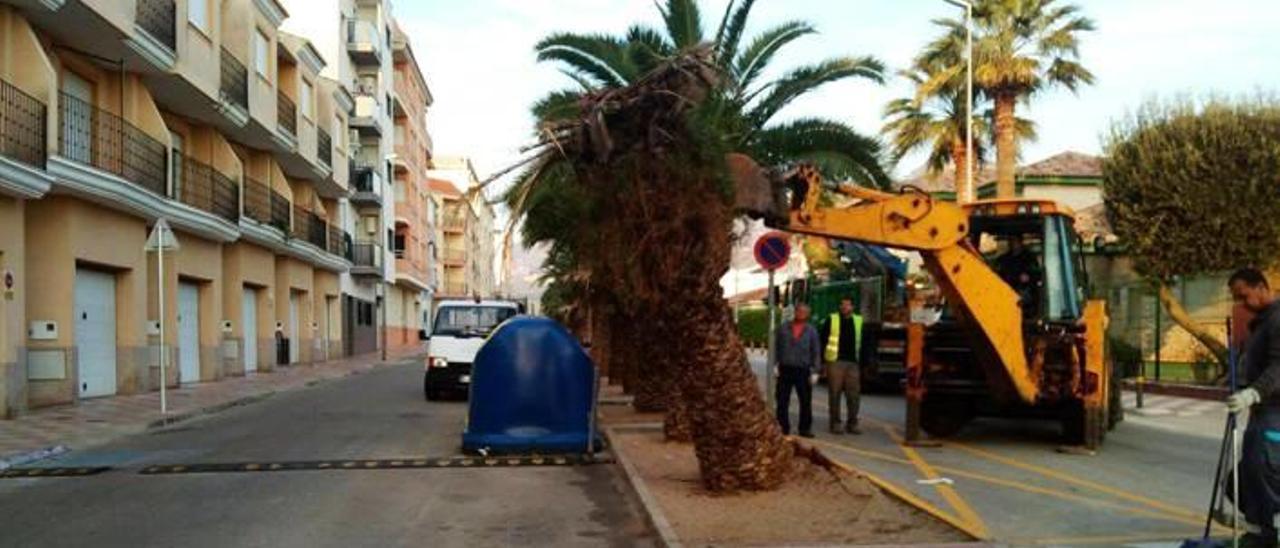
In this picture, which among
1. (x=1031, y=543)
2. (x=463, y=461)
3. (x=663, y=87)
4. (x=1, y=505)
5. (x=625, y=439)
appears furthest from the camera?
(x=625, y=439)

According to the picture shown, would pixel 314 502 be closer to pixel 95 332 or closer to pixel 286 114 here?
pixel 95 332

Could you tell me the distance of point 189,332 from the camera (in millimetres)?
26859

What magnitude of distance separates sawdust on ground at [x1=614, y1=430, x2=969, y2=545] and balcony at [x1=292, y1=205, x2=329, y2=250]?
93.8 feet

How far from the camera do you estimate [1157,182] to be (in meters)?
21.0

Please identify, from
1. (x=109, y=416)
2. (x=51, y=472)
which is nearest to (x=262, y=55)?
(x=109, y=416)

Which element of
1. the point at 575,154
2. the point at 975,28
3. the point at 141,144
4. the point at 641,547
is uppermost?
the point at 975,28

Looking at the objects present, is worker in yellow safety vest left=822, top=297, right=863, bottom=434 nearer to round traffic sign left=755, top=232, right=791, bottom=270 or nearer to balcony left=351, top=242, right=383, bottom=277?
round traffic sign left=755, top=232, right=791, bottom=270

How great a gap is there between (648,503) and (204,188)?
21.1 metres

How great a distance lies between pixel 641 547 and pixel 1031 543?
8.44ft

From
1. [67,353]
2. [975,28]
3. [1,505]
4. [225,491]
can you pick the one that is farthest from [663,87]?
[975,28]

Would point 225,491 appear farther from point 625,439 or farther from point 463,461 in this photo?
point 625,439

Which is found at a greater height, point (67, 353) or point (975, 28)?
point (975, 28)

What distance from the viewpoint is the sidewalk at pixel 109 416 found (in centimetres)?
1362

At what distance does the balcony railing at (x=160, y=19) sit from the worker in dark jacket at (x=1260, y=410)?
1962cm
